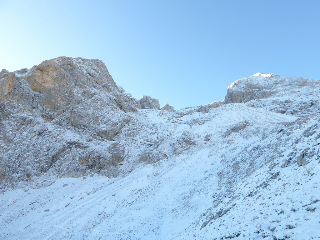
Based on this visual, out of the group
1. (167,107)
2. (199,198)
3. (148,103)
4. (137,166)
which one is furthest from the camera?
(167,107)

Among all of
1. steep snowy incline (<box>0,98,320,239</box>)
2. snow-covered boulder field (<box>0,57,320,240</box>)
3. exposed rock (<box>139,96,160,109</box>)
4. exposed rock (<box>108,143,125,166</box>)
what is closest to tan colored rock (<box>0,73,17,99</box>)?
snow-covered boulder field (<box>0,57,320,240</box>)

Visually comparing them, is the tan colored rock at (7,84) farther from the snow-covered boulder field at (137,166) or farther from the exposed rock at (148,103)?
the exposed rock at (148,103)

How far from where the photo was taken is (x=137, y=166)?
36.9 m

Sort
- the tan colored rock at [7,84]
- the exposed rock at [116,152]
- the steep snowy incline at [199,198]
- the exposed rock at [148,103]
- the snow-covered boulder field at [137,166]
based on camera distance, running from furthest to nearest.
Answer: the exposed rock at [148,103] → the tan colored rock at [7,84] → the exposed rock at [116,152] → the snow-covered boulder field at [137,166] → the steep snowy incline at [199,198]

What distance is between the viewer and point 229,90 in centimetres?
9162

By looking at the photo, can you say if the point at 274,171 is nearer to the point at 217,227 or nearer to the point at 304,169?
the point at 304,169

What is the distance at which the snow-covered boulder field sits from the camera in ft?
42.0

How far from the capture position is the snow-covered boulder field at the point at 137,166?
1279 centimetres

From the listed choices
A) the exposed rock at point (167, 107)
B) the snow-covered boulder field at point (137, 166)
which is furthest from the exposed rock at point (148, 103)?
the snow-covered boulder field at point (137, 166)

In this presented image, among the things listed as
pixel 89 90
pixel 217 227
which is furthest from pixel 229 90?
pixel 217 227

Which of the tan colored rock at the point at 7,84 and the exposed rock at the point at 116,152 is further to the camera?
the tan colored rock at the point at 7,84

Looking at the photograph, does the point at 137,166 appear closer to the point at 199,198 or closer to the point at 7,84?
the point at 199,198

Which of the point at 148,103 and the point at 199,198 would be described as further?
the point at 148,103

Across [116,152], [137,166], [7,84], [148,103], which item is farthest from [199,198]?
[148,103]
